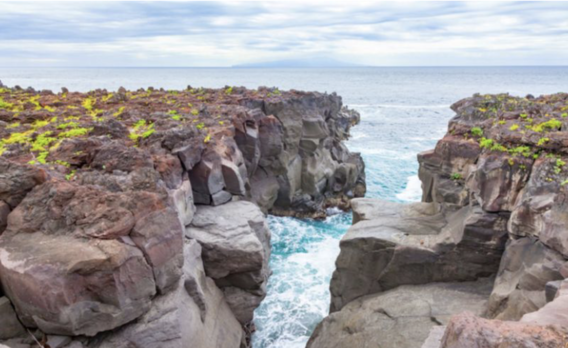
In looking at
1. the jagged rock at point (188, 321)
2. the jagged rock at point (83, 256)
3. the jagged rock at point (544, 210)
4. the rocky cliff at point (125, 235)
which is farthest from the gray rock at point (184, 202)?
the jagged rock at point (544, 210)

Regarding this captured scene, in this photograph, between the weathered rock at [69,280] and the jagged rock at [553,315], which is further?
the weathered rock at [69,280]

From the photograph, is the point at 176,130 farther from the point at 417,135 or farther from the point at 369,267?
the point at 417,135

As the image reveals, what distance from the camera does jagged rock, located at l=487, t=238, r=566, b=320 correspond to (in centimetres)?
1061

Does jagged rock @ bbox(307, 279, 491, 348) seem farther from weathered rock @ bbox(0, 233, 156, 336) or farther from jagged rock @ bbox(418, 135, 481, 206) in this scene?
weathered rock @ bbox(0, 233, 156, 336)

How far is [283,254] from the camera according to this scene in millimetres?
27234

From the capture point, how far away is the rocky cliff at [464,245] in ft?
36.9

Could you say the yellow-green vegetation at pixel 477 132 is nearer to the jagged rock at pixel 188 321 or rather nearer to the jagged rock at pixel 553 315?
the jagged rock at pixel 553 315

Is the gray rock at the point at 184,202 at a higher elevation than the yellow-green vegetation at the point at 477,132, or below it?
below

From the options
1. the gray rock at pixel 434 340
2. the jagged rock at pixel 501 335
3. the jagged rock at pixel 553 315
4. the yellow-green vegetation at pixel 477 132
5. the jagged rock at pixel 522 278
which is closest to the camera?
the jagged rock at pixel 501 335

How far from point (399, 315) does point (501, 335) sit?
784 centimetres

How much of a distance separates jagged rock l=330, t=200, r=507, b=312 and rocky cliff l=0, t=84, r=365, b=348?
12.3ft

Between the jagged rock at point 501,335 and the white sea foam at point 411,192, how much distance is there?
31.9 meters

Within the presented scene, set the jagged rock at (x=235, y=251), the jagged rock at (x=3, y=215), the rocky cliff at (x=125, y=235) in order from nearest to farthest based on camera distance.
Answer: the rocky cliff at (x=125, y=235) < the jagged rock at (x=3, y=215) < the jagged rock at (x=235, y=251)

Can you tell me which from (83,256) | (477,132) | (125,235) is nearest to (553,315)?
(125,235)
